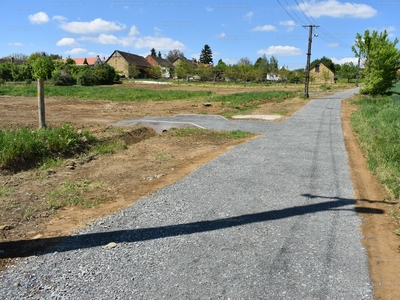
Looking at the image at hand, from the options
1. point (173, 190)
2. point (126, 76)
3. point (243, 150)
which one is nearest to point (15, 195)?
point (173, 190)

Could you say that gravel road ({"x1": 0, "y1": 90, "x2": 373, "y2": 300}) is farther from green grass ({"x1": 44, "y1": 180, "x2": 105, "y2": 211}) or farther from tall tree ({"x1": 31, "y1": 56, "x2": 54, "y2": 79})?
tall tree ({"x1": 31, "y1": 56, "x2": 54, "y2": 79})

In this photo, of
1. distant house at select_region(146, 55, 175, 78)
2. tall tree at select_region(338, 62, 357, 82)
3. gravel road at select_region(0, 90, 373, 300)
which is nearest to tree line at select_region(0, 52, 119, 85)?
distant house at select_region(146, 55, 175, 78)

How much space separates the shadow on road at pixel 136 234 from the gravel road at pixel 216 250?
15 mm

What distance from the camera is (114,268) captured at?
12.4 feet

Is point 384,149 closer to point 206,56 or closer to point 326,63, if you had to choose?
point 326,63

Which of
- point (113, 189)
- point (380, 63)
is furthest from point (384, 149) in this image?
point (380, 63)

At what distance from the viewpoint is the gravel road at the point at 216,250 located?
11.4 feet

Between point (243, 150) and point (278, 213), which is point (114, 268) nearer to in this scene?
point (278, 213)

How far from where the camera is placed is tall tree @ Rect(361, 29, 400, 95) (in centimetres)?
3719

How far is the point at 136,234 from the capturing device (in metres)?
4.64

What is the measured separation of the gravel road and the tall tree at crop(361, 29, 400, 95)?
35577 millimetres

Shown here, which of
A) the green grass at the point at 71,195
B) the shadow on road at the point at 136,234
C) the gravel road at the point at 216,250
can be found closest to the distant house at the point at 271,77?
the gravel road at the point at 216,250

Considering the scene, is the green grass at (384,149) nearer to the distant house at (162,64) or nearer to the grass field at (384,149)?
the grass field at (384,149)

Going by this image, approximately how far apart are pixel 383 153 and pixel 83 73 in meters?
63.3
